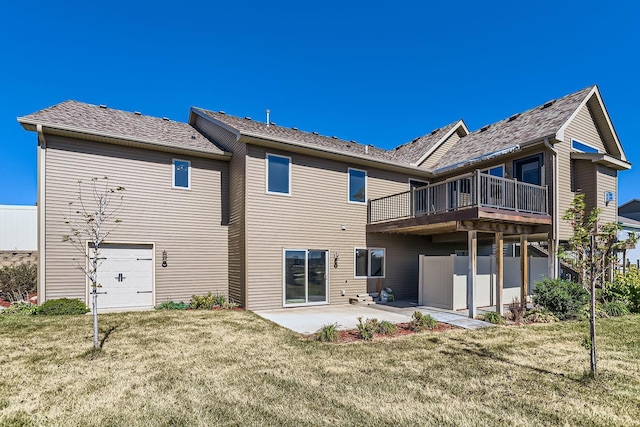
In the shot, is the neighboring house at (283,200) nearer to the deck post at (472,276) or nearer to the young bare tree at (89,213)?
the deck post at (472,276)

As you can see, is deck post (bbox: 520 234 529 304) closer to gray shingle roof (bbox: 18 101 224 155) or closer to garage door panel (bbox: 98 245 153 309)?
gray shingle roof (bbox: 18 101 224 155)

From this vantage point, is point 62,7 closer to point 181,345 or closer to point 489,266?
point 181,345

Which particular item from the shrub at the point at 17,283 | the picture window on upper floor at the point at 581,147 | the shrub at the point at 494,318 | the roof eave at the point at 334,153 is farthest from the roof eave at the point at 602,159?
the shrub at the point at 17,283

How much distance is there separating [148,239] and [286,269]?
14.3 ft

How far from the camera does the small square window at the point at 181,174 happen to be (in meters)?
11.5

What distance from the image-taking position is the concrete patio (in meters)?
8.84

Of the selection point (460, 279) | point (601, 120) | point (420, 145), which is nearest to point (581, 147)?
point (601, 120)

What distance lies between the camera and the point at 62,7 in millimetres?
12312

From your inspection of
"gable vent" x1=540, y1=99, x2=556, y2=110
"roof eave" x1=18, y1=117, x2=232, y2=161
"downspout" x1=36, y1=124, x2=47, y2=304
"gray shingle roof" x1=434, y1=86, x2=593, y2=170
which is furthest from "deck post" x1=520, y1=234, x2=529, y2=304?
"downspout" x1=36, y1=124, x2=47, y2=304

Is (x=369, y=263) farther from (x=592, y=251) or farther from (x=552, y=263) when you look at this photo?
(x=592, y=251)

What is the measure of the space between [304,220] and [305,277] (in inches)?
74.6

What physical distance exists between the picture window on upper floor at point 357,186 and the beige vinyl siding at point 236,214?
13.2ft

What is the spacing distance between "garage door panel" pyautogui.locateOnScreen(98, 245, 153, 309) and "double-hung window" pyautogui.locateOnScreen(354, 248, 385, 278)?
22.7 feet

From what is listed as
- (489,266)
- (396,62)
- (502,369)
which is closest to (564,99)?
(489,266)
